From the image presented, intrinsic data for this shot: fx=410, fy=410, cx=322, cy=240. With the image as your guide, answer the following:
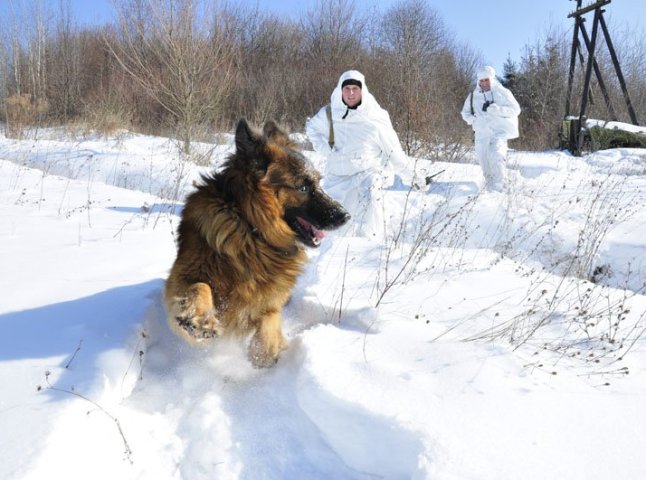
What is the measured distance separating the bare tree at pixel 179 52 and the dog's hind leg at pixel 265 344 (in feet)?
31.6

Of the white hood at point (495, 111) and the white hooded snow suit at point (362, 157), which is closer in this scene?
the white hooded snow suit at point (362, 157)

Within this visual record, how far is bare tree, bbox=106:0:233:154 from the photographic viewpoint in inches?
387

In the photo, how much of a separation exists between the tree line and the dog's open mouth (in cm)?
925

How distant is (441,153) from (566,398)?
12355 mm

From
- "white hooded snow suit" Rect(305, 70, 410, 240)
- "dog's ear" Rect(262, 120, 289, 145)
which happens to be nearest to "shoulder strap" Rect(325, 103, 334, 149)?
"white hooded snow suit" Rect(305, 70, 410, 240)

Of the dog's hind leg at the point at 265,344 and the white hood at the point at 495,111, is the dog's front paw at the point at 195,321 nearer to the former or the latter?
the dog's hind leg at the point at 265,344

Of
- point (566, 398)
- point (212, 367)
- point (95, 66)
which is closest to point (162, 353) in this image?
point (212, 367)

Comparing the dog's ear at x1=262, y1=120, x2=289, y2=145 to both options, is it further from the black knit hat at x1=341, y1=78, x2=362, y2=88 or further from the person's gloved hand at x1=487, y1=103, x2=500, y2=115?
the person's gloved hand at x1=487, y1=103, x2=500, y2=115

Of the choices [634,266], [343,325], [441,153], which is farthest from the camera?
[441,153]

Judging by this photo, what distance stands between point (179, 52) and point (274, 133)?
349 inches

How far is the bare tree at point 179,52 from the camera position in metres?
9.82

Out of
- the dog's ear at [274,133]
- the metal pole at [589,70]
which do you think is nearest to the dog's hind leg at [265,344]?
the dog's ear at [274,133]

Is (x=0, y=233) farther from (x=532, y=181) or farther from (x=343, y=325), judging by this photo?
(x=532, y=181)

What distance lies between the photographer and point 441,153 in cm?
1358
